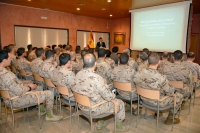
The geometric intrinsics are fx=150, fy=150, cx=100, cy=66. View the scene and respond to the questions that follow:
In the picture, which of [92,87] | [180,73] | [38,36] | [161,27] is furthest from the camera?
[38,36]

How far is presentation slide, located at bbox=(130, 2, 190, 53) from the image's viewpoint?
6500mm

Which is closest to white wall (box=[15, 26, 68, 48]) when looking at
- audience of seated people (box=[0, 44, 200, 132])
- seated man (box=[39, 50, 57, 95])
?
audience of seated people (box=[0, 44, 200, 132])

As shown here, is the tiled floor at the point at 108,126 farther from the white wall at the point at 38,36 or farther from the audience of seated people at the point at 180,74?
the white wall at the point at 38,36

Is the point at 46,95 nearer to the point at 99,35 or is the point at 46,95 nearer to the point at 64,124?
the point at 64,124

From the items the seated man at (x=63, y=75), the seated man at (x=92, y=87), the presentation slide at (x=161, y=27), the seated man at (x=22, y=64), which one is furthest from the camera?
the presentation slide at (x=161, y=27)

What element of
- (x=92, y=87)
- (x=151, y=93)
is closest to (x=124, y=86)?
(x=151, y=93)

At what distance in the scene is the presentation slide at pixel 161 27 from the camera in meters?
6.50

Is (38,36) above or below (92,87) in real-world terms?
above

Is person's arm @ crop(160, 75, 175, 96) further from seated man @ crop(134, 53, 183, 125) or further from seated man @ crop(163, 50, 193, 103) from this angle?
seated man @ crop(163, 50, 193, 103)

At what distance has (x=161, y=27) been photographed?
721 centimetres

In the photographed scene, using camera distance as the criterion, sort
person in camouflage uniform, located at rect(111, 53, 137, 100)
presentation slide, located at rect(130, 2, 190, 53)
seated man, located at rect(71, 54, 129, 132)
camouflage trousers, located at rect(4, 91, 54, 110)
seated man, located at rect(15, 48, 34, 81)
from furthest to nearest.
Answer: presentation slide, located at rect(130, 2, 190, 53) → seated man, located at rect(15, 48, 34, 81) → person in camouflage uniform, located at rect(111, 53, 137, 100) → camouflage trousers, located at rect(4, 91, 54, 110) → seated man, located at rect(71, 54, 129, 132)

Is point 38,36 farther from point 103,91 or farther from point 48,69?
point 103,91

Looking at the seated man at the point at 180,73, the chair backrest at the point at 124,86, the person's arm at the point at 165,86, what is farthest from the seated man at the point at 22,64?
the seated man at the point at 180,73

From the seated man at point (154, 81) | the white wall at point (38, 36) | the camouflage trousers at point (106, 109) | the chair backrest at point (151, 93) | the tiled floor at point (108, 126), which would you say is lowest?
the tiled floor at point (108, 126)
